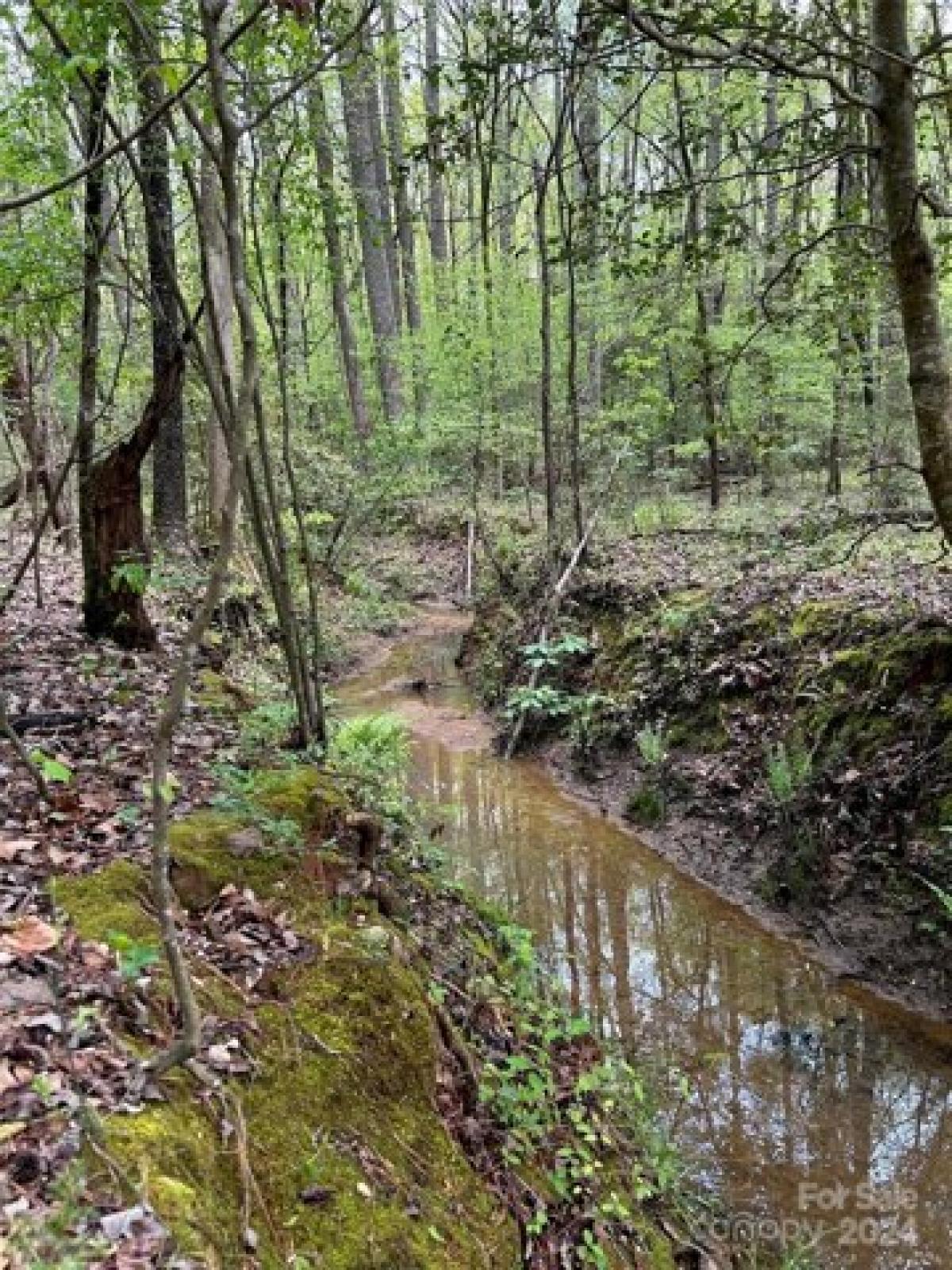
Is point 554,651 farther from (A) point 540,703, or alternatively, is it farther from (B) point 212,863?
(B) point 212,863

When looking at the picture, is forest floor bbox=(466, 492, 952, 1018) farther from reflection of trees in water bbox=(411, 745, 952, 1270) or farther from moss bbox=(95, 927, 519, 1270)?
moss bbox=(95, 927, 519, 1270)

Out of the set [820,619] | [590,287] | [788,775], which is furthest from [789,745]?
[590,287]

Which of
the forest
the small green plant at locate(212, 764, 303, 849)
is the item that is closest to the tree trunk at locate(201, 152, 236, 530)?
the forest

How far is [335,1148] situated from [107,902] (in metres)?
1.15

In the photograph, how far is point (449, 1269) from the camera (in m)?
2.60

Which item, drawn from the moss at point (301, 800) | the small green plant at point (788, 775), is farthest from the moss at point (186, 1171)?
the small green plant at point (788, 775)

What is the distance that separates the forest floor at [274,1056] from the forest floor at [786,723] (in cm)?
248

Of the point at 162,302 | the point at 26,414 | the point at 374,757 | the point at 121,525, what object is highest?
the point at 162,302

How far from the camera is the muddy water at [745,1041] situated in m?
4.07

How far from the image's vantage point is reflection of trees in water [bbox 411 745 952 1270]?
4.30 meters

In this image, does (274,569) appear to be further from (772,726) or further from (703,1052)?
(772,726)

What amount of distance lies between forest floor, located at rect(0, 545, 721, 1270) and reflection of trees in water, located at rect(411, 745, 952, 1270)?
2.28ft

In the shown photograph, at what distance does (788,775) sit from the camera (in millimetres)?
6648

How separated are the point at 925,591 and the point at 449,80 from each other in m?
5.27
